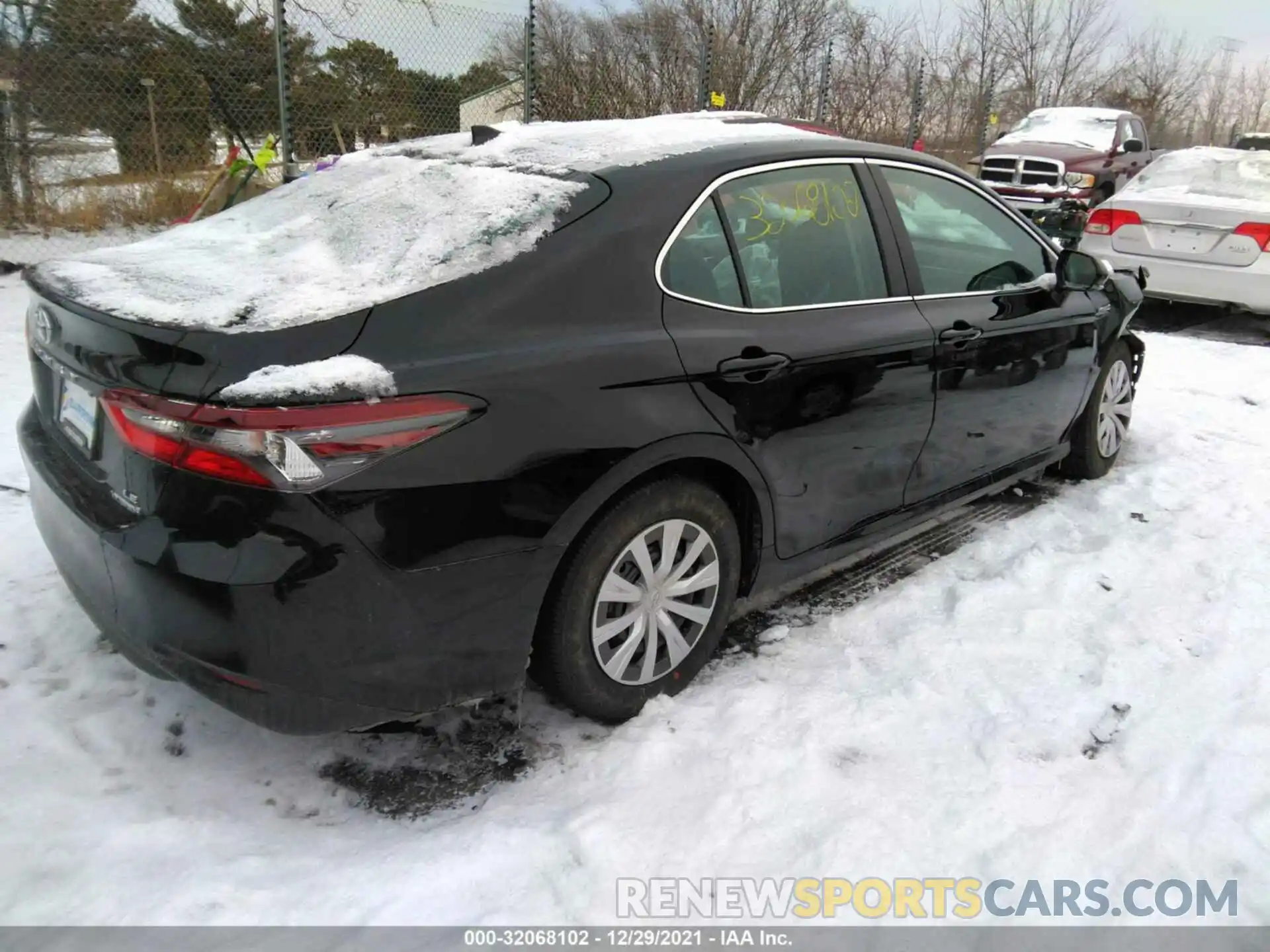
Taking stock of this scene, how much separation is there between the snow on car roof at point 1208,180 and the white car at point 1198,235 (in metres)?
0.01

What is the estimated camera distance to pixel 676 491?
258 centimetres

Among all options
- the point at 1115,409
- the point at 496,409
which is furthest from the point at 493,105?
the point at 496,409

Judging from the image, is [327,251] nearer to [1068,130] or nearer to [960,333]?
[960,333]

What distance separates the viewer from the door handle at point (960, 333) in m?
3.33

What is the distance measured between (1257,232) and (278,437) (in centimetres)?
829

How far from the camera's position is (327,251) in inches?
99.7

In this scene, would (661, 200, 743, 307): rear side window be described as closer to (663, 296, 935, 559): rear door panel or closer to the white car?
(663, 296, 935, 559): rear door panel

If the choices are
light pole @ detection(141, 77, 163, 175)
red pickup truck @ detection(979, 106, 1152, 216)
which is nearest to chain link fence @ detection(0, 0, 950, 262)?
light pole @ detection(141, 77, 163, 175)

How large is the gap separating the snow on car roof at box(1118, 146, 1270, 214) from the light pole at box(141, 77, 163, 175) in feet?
30.8

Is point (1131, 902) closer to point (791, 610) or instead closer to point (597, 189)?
point (791, 610)

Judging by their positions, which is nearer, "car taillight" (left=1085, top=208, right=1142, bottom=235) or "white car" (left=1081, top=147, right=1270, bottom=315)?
"white car" (left=1081, top=147, right=1270, bottom=315)

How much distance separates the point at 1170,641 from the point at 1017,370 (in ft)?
3.88

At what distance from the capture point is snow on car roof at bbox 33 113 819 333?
2193 mm
